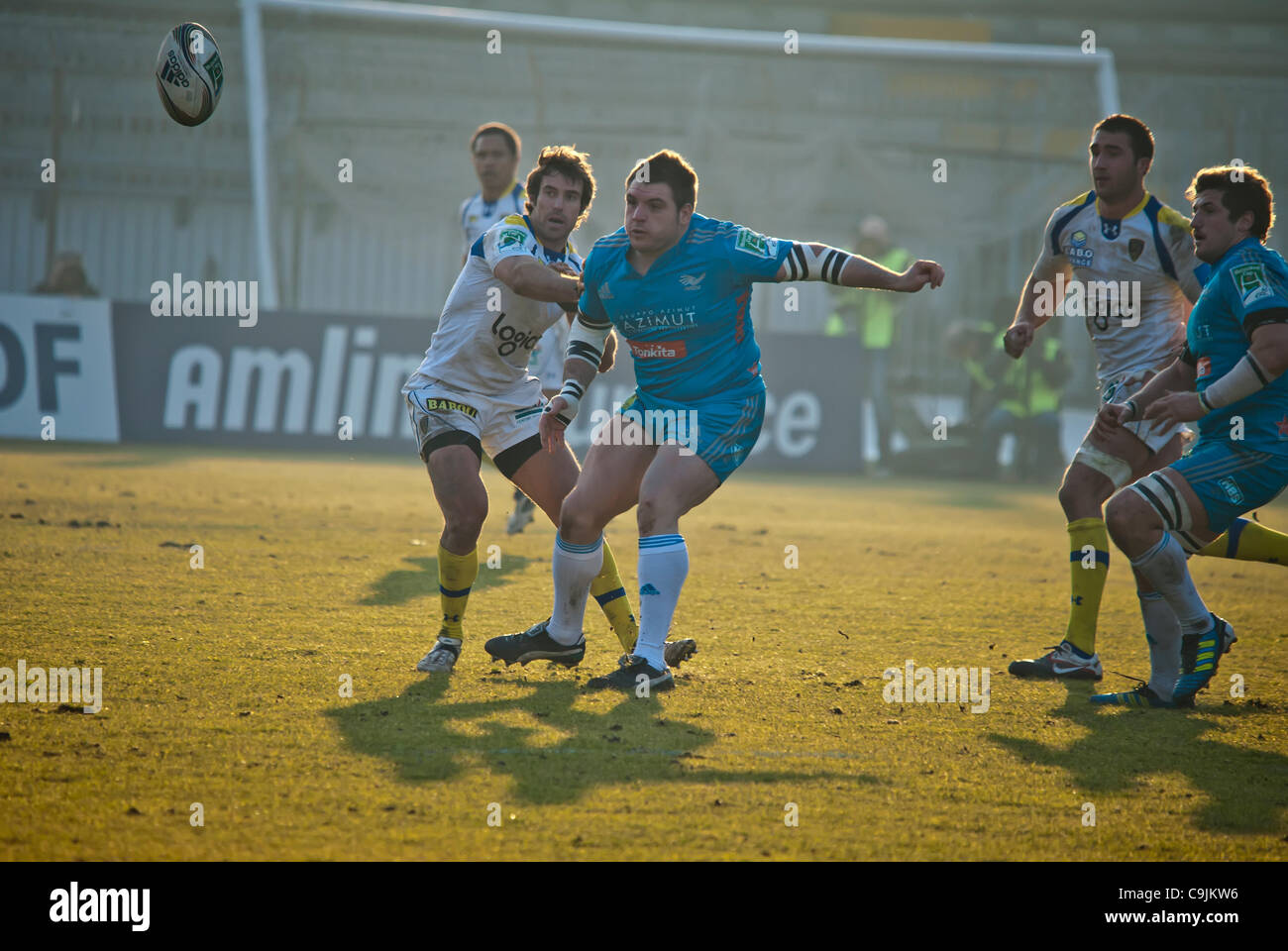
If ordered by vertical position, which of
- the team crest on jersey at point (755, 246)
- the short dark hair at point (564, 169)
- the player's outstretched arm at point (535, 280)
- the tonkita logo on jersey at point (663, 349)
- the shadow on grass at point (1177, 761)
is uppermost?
the short dark hair at point (564, 169)

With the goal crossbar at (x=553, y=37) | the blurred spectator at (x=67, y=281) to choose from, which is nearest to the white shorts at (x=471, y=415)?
the blurred spectator at (x=67, y=281)

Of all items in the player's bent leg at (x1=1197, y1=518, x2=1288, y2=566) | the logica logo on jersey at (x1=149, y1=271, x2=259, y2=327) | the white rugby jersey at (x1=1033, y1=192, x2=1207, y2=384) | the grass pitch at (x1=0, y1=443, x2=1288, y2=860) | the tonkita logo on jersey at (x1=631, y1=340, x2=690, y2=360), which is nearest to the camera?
the grass pitch at (x1=0, y1=443, x2=1288, y2=860)

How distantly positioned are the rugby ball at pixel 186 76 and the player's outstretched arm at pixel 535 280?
308cm

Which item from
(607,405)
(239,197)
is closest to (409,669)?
(607,405)

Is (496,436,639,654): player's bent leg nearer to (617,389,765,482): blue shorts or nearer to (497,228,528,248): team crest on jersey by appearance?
(617,389,765,482): blue shorts

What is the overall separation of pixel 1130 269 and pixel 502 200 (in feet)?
16.3

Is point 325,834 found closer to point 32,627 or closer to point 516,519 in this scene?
point 32,627

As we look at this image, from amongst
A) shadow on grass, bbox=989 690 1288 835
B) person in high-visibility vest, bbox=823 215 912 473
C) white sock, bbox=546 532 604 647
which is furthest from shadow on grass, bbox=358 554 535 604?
person in high-visibility vest, bbox=823 215 912 473

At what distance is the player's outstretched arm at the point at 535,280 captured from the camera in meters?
5.51

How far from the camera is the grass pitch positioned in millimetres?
3480

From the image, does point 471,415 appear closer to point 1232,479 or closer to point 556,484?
point 556,484

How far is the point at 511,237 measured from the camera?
5.65m

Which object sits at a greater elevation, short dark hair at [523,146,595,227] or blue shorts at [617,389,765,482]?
short dark hair at [523,146,595,227]

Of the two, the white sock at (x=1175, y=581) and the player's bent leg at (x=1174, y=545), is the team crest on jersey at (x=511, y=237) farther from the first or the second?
the white sock at (x=1175, y=581)
